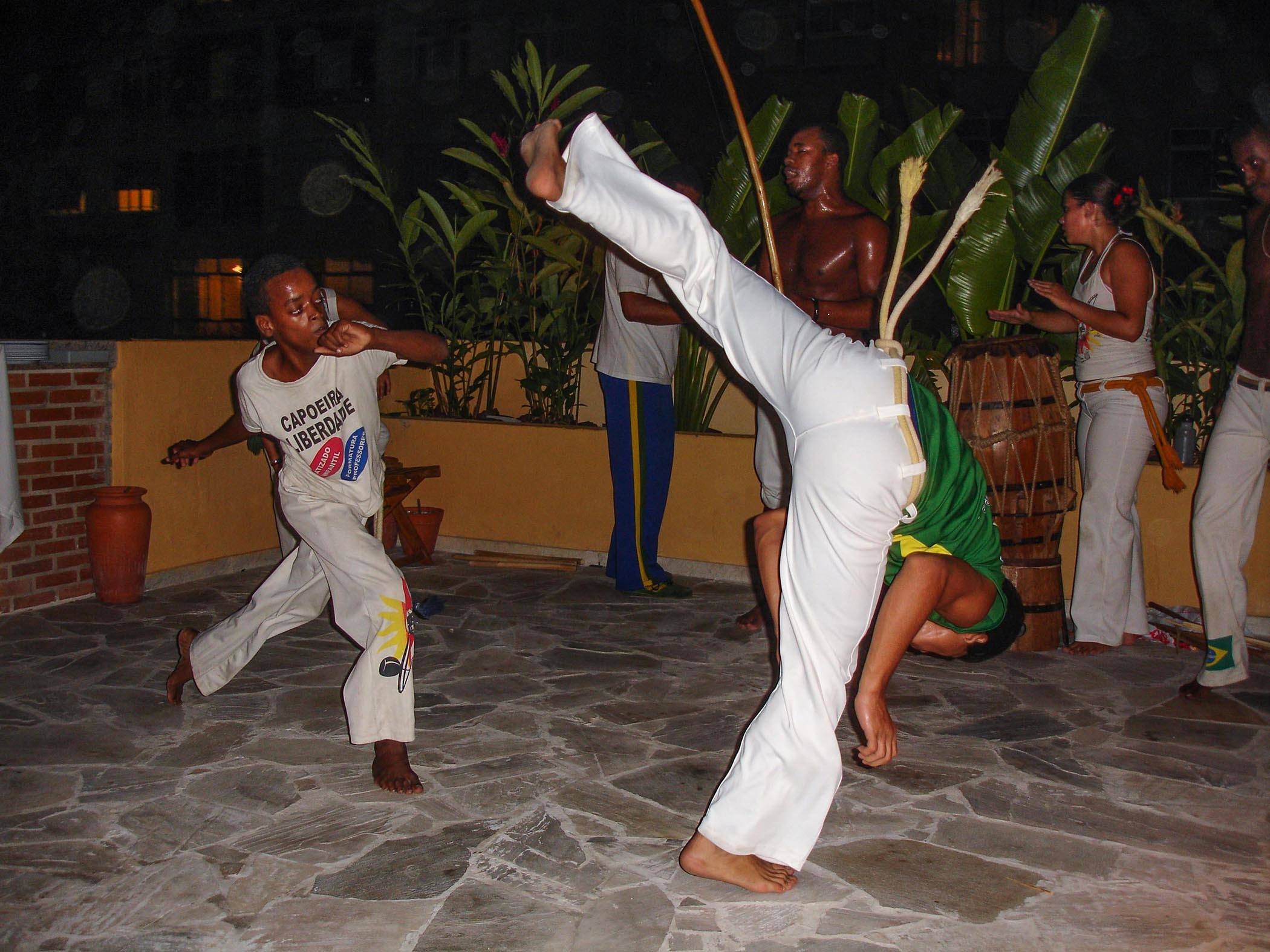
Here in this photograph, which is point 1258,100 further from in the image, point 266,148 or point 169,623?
point 266,148

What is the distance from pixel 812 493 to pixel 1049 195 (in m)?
3.81

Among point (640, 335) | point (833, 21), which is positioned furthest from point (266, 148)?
point (640, 335)

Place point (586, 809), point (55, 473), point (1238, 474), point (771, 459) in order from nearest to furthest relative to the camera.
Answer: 1. point (586, 809)
2. point (1238, 474)
3. point (771, 459)
4. point (55, 473)

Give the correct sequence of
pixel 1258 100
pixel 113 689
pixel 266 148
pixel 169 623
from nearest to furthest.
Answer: pixel 113 689, pixel 169 623, pixel 1258 100, pixel 266 148

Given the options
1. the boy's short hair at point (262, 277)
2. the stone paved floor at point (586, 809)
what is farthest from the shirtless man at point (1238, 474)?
the boy's short hair at point (262, 277)

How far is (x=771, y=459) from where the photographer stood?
5391mm

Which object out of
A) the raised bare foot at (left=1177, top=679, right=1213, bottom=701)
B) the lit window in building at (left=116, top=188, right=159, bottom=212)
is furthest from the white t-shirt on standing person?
the lit window in building at (left=116, top=188, right=159, bottom=212)

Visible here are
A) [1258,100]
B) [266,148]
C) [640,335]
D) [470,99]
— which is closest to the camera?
[640,335]

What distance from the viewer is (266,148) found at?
23.3m

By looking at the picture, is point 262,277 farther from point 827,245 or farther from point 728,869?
point 827,245

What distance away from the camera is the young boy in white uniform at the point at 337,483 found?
11.8ft

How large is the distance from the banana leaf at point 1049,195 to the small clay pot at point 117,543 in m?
4.94

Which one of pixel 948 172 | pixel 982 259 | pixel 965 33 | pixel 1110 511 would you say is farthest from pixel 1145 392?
pixel 965 33

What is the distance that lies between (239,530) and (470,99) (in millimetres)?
15160
